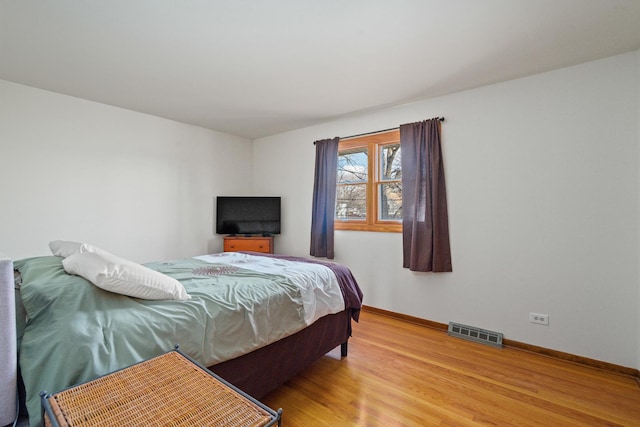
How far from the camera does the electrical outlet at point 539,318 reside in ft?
8.42

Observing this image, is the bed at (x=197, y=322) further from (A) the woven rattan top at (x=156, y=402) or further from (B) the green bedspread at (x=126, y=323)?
(A) the woven rattan top at (x=156, y=402)

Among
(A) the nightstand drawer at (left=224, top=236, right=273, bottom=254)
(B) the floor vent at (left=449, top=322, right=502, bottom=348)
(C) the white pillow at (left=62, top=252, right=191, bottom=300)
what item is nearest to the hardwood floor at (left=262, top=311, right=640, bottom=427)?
(B) the floor vent at (left=449, top=322, right=502, bottom=348)

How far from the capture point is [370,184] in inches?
146

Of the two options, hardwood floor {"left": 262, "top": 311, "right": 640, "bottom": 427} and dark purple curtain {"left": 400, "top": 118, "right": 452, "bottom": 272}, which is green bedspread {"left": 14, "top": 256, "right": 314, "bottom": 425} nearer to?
hardwood floor {"left": 262, "top": 311, "right": 640, "bottom": 427}

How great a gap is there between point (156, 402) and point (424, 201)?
2883 mm

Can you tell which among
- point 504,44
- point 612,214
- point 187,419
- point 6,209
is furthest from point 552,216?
point 6,209

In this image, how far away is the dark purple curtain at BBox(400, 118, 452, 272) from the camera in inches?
120

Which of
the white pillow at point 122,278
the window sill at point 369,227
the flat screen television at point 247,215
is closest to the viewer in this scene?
the white pillow at point 122,278

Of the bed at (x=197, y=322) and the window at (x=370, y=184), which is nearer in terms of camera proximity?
the bed at (x=197, y=322)

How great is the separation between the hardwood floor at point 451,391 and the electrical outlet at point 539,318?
0.95ft

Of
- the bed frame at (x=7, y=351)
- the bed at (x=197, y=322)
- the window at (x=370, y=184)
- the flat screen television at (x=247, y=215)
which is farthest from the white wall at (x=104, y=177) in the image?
the bed frame at (x=7, y=351)

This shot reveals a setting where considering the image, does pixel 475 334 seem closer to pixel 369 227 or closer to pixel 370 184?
pixel 369 227

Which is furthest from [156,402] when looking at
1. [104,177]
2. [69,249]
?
[104,177]

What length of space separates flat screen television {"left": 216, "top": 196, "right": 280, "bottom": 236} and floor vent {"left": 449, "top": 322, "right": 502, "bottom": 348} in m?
2.72
